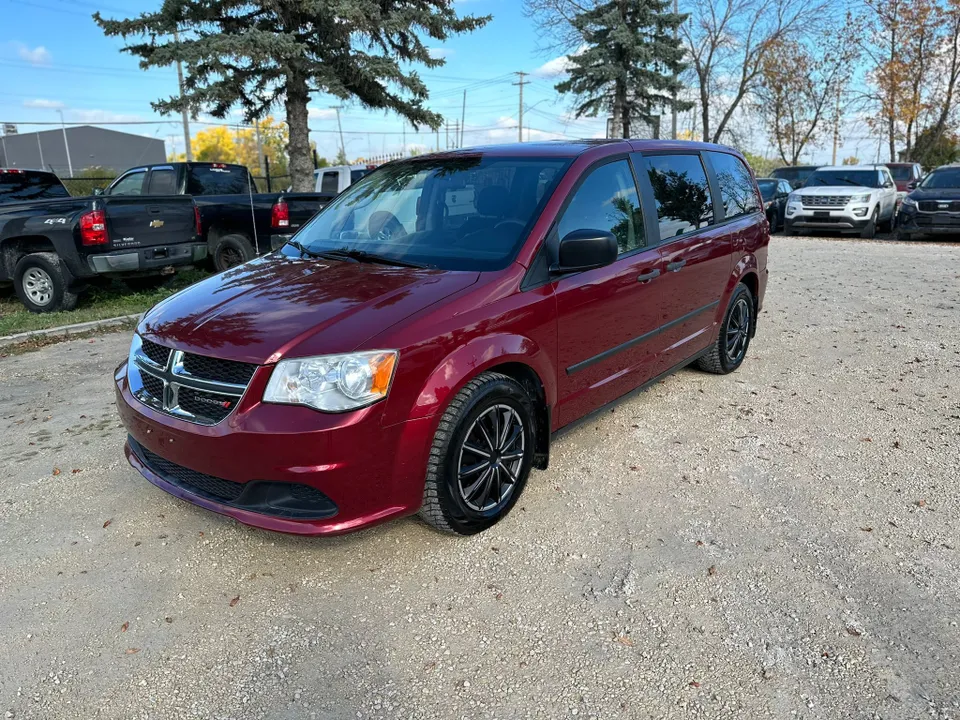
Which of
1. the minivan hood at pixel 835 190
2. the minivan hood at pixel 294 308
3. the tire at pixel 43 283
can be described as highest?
the minivan hood at pixel 835 190

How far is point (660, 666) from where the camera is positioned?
2.44 m

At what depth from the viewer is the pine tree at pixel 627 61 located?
92.5 ft

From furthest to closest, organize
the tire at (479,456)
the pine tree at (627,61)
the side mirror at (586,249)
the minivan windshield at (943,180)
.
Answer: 1. the pine tree at (627,61)
2. the minivan windshield at (943,180)
3. the side mirror at (586,249)
4. the tire at (479,456)

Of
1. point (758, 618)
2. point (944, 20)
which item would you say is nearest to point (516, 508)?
point (758, 618)

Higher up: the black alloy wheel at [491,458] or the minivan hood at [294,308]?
the minivan hood at [294,308]

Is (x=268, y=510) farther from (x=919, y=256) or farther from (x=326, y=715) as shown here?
(x=919, y=256)

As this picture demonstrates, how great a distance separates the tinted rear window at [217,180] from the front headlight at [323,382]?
28.9 feet

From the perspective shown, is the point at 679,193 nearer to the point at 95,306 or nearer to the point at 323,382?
the point at 323,382

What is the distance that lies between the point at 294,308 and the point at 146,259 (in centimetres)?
619

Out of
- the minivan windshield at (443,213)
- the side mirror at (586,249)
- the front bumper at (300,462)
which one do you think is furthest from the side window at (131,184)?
the side mirror at (586,249)

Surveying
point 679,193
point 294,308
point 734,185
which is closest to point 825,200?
point 734,185

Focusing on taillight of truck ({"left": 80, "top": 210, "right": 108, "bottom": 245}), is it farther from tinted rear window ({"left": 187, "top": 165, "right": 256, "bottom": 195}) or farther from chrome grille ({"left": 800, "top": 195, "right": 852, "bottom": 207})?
chrome grille ({"left": 800, "top": 195, "right": 852, "bottom": 207})

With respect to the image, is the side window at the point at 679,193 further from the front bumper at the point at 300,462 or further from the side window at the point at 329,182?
the side window at the point at 329,182

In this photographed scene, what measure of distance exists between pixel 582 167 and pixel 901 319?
5684mm
